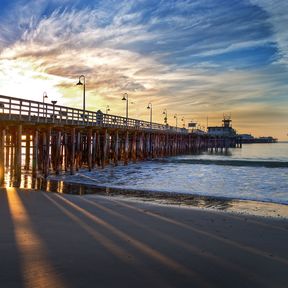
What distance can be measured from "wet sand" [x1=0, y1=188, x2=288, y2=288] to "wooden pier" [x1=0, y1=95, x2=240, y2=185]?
9.16 metres

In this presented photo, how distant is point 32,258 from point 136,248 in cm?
171

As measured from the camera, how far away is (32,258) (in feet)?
17.9

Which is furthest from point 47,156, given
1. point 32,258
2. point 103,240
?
point 32,258

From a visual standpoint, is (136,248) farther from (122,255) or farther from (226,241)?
(226,241)

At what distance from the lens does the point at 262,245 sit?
6.91 metres

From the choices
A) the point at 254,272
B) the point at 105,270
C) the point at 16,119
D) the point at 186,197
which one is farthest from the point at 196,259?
the point at 16,119

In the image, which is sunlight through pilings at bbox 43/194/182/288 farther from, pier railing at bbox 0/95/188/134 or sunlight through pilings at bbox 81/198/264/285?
pier railing at bbox 0/95/188/134

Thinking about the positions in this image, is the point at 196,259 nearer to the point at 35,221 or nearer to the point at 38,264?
the point at 38,264

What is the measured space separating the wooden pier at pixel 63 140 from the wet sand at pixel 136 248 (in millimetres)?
9156

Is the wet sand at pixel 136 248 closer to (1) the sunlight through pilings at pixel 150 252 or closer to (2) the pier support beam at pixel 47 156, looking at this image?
(1) the sunlight through pilings at pixel 150 252

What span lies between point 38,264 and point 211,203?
910 centimetres

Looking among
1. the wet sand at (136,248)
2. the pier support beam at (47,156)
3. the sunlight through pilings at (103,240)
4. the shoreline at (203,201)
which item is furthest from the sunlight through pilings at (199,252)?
the pier support beam at (47,156)

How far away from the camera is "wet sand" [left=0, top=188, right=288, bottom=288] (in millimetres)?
4902

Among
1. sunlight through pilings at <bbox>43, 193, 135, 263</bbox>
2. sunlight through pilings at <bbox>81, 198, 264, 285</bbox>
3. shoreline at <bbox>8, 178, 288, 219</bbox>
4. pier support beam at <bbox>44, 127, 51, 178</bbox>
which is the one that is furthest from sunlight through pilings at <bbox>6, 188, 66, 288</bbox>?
pier support beam at <bbox>44, 127, 51, 178</bbox>
